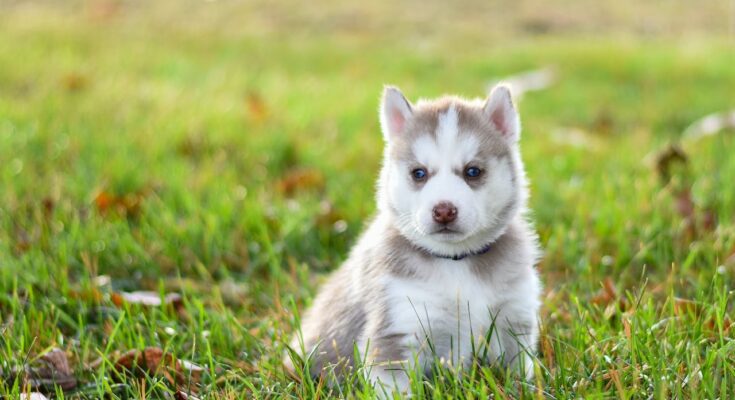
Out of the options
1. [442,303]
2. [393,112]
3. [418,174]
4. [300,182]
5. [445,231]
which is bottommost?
[300,182]

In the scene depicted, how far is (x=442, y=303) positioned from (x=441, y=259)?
195 mm

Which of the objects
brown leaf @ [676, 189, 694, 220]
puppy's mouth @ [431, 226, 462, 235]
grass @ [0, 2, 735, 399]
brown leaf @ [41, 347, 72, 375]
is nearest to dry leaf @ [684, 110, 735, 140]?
grass @ [0, 2, 735, 399]

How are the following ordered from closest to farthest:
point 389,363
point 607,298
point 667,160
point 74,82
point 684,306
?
point 389,363 → point 684,306 → point 607,298 → point 667,160 → point 74,82

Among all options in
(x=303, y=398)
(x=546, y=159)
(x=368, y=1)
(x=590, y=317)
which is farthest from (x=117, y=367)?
(x=368, y=1)

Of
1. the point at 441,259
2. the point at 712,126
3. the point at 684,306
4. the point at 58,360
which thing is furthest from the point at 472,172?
the point at 712,126

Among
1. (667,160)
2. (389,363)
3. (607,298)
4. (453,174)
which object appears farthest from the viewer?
(667,160)

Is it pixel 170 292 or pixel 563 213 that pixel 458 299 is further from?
pixel 563 213

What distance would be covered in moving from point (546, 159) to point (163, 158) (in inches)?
115

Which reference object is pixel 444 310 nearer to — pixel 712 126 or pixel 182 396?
pixel 182 396

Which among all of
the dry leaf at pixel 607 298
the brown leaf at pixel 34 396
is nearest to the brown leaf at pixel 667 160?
the dry leaf at pixel 607 298

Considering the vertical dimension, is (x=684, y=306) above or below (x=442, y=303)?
below

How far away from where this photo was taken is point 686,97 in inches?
388

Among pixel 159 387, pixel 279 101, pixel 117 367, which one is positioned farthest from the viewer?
pixel 279 101

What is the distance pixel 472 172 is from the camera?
134 inches
